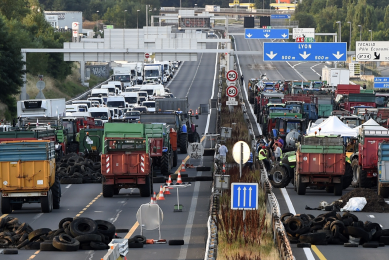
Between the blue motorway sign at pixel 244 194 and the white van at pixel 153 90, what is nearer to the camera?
the blue motorway sign at pixel 244 194

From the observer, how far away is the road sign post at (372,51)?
70719mm

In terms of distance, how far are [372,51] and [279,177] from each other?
43.4 metres

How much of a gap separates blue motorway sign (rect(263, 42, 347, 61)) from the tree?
18.7 m

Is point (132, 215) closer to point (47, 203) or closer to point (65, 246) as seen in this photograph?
point (47, 203)

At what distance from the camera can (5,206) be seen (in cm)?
2434

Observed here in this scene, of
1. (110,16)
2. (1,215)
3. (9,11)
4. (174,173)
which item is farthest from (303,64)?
(1,215)

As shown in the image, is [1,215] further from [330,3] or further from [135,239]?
[330,3]

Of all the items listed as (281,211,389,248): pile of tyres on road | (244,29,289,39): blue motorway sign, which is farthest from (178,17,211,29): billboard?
(281,211,389,248): pile of tyres on road

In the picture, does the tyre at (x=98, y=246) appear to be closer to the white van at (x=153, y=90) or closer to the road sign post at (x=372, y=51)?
the white van at (x=153, y=90)

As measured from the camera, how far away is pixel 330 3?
18200 centimetres

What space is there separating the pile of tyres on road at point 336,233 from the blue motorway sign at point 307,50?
4511 centimetres

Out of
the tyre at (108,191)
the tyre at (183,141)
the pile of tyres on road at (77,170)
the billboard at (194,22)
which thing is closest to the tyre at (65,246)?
the tyre at (108,191)

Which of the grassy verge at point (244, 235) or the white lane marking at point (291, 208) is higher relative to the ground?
the grassy verge at point (244, 235)

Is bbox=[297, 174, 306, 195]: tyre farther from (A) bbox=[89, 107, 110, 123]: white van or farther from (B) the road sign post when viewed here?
(B) the road sign post
